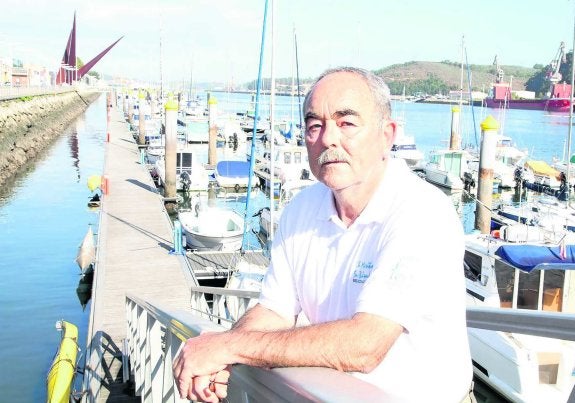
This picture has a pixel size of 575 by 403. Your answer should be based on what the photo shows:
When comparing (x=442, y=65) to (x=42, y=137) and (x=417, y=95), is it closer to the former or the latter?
(x=417, y=95)

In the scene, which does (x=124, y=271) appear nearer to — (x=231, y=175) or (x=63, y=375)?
(x=63, y=375)

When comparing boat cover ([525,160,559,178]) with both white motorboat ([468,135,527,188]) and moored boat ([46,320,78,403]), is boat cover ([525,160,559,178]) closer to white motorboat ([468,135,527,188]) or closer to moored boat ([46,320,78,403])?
white motorboat ([468,135,527,188])

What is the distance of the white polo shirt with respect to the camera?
1.63 metres

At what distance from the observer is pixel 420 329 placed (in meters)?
1.64

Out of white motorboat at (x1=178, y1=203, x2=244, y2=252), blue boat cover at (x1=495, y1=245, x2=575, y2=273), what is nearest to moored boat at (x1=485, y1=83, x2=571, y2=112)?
white motorboat at (x1=178, y1=203, x2=244, y2=252)

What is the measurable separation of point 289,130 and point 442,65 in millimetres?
167614

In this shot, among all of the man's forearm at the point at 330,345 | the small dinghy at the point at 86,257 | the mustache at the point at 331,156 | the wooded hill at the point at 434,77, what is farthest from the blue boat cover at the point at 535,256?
the wooded hill at the point at 434,77

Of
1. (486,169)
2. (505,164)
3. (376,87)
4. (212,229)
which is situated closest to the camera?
(376,87)

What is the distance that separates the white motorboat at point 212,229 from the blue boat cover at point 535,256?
8756mm

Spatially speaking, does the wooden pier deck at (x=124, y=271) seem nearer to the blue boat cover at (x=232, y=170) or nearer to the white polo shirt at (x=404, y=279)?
the white polo shirt at (x=404, y=279)

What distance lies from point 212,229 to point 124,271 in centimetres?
483

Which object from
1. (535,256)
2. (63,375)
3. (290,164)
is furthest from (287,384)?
(290,164)

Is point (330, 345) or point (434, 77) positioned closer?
point (330, 345)

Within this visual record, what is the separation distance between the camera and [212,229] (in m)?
17.4
